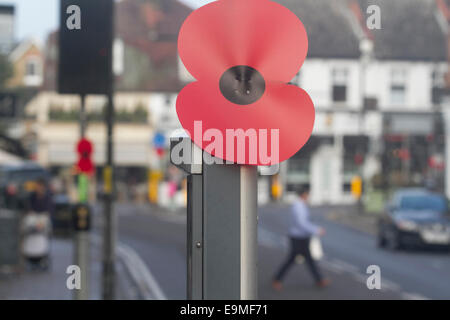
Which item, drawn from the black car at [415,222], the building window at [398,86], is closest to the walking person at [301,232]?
the black car at [415,222]

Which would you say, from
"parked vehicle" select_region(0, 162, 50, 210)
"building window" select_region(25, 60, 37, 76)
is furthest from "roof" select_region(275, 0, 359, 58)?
"parked vehicle" select_region(0, 162, 50, 210)

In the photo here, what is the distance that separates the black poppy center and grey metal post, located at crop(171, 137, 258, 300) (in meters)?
0.15

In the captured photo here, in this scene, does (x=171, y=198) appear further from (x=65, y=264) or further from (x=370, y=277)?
(x=370, y=277)

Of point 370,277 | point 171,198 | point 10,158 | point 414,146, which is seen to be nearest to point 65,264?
point 10,158

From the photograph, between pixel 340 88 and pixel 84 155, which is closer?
pixel 84 155

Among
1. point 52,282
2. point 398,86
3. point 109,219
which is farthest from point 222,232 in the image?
point 398,86

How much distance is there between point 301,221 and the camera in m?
11.2

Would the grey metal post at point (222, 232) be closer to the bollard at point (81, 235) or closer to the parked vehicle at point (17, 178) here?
the bollard at point (81, 235)

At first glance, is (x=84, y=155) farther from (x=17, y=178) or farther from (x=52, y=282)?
(x=17, y=178)

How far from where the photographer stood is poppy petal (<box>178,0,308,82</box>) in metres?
2.00

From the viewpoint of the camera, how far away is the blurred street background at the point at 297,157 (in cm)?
450

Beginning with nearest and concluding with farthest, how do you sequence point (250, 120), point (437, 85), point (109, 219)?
point (250, 120)
point (109, 219)
point (437, 85)

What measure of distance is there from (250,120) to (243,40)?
7.6 inches

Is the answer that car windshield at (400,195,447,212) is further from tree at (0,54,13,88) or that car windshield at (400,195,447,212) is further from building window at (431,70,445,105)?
building window at (431,70,445,105)
